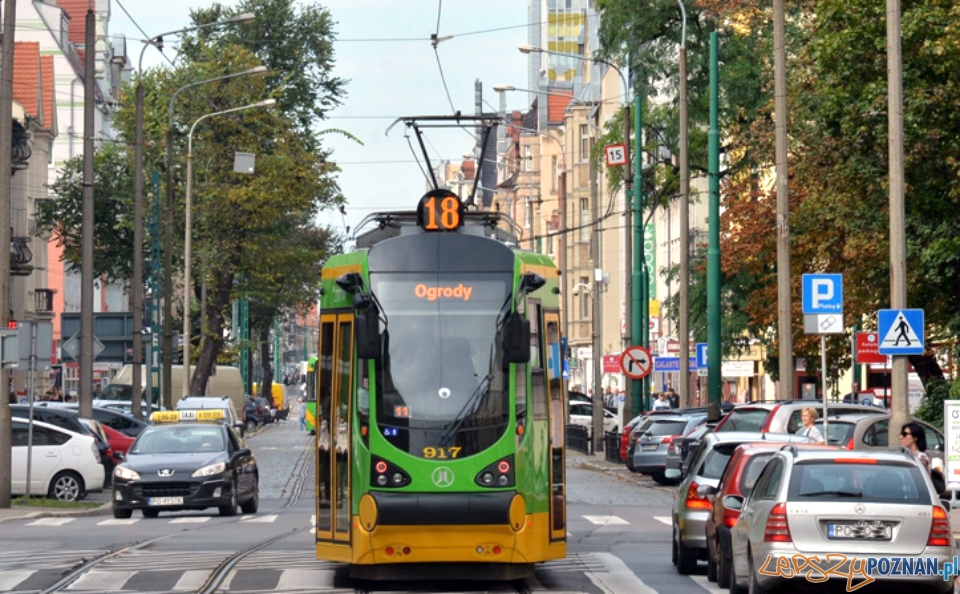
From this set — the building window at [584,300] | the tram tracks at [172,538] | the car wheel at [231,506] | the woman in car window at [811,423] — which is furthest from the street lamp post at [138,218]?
the building window at [584,300]

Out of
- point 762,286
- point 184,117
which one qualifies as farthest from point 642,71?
point 184,117

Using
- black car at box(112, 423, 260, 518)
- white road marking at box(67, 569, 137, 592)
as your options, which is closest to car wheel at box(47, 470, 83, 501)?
black car at box(112, 423, 260, 518)

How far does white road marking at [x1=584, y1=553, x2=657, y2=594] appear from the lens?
17.1 metres

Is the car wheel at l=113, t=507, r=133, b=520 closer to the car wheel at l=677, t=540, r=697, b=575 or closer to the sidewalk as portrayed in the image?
the sidewalk

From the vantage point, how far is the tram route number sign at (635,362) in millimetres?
47594

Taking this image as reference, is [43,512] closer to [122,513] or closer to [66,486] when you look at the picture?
[122,513]

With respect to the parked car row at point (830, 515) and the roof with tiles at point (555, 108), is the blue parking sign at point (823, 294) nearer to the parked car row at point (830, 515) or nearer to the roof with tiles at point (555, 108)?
the parked car row at point (830, 515)

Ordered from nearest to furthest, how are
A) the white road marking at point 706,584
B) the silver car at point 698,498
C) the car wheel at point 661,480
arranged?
the white road marking at point 706,584, the silver car at point 698,498, the car wheel at point 661,480

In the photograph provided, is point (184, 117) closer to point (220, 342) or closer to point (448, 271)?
point (220, 342)

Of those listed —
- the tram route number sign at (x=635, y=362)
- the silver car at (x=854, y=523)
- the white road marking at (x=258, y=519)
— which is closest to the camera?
the silver car at (x=854, y=523)

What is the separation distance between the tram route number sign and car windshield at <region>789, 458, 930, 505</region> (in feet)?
106

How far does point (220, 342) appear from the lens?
6962 cm

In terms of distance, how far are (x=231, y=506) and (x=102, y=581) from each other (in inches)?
490

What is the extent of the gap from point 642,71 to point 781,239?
88.8 ft
